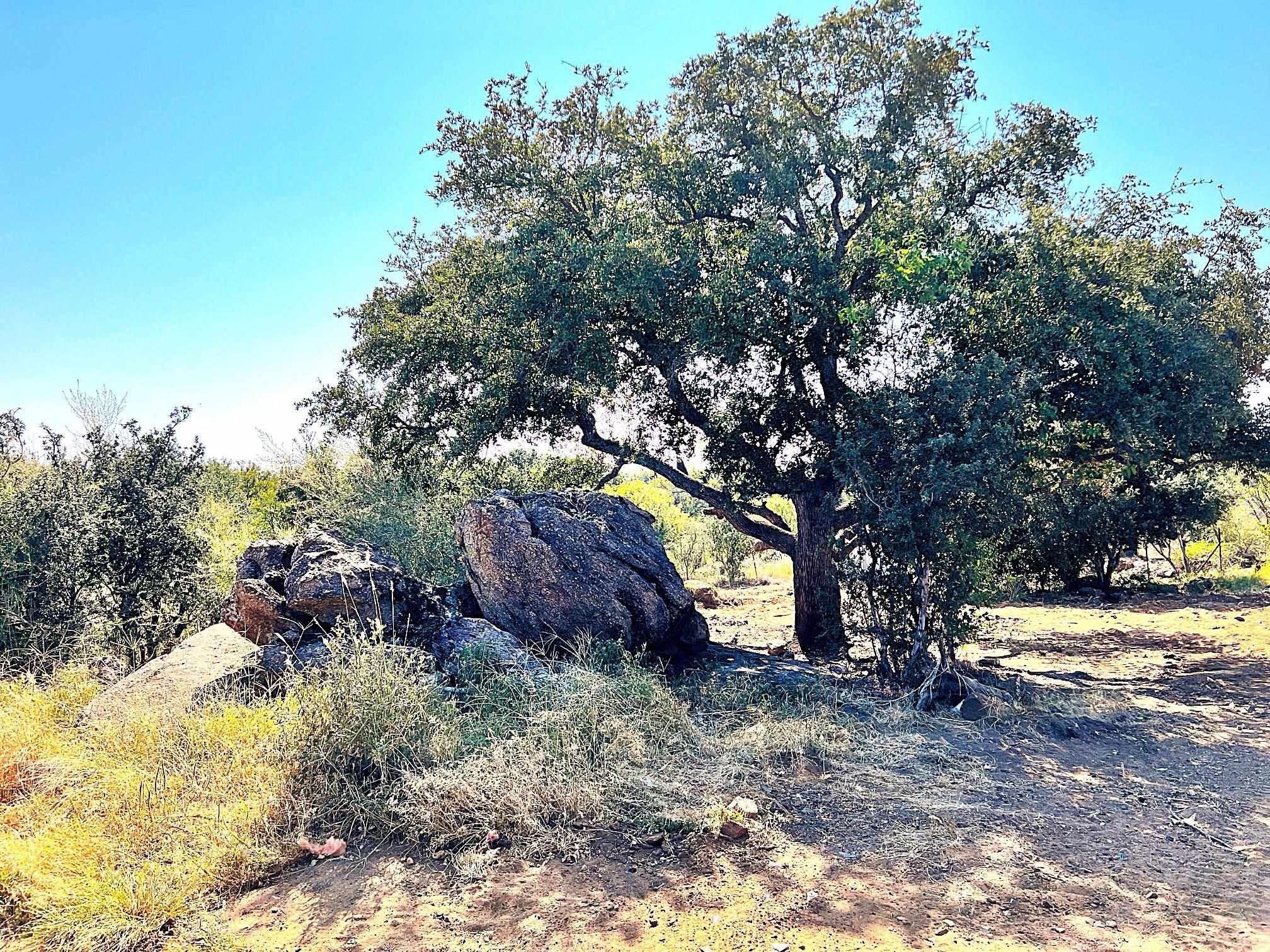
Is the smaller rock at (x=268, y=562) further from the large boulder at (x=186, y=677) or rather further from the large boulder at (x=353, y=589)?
the large boulder at (x=186, y=677)

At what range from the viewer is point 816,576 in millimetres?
9836

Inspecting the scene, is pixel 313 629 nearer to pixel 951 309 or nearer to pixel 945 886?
pixel 945 886

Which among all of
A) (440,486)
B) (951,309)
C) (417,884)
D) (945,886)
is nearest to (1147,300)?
(951,309)

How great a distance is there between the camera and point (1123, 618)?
12.9 m

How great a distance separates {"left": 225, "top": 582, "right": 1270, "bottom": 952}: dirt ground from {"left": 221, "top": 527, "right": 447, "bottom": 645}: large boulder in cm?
279

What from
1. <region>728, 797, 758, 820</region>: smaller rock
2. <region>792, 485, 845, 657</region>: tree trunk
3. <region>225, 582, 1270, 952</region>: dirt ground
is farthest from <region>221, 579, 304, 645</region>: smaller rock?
<region>792, 485, 845, 657</region>: tree trunk

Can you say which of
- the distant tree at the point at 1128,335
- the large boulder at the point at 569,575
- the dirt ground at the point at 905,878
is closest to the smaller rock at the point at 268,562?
the large boulder at the point at 569,575

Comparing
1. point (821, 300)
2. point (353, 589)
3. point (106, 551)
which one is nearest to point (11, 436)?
point (106, 551)

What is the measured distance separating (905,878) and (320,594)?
4996 millimetres

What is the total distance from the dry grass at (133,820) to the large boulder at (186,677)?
212mm

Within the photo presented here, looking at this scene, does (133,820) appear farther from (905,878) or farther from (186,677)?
(905,878)

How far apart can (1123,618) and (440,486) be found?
37.0 feet

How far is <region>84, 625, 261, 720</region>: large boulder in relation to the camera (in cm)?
582

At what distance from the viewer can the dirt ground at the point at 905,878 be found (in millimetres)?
3617
